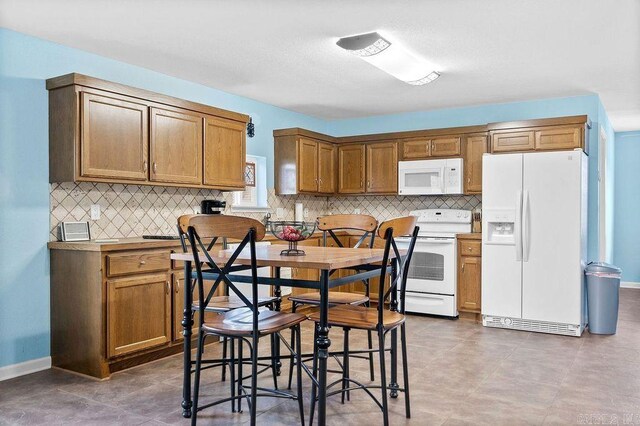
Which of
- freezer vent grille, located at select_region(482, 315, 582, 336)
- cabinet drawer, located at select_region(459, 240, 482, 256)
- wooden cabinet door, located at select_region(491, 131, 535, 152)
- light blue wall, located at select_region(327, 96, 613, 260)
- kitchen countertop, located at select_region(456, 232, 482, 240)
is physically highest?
light blue wall, located at select_region(327, 96, 613, 260)

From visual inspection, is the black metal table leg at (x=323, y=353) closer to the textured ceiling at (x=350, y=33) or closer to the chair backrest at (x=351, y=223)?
the chair backrest at (x=351, y=223)

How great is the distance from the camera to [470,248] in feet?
17.6

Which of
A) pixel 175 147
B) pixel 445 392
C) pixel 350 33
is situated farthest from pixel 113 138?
pixel 445 392

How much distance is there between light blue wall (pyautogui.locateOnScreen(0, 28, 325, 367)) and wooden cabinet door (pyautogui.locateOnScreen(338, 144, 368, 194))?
348 cm

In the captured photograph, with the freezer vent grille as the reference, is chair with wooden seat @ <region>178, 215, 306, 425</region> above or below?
above

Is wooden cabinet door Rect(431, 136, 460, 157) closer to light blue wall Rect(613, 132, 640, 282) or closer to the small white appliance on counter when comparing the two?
the small white appliance on counter

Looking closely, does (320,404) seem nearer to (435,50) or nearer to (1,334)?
(1,334)

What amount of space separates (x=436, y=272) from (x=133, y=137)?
3.33 m

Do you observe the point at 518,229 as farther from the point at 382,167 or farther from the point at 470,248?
the point at 382,167

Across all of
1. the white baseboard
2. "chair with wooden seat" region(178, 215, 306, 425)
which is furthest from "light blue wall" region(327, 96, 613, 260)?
the white baseboard

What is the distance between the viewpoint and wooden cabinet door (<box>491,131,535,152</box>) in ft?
17.0

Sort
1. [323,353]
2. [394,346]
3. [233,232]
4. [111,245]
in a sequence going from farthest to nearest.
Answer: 1. [111,245]
2. [394,346]
3. [233,232]
4. [323,353]

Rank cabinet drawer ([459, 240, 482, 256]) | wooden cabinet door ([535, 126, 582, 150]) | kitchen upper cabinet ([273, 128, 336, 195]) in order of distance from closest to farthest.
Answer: wooden cabinet door ([535, 126, 582, 150]) → cabinet drawer ([459, 240, 482, 256]) → kitchen upper cabinet ([273, 128, 336, 195])

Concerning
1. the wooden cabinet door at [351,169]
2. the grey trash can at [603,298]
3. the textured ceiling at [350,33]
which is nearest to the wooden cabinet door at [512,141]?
the textured ceiling at [350,33]
